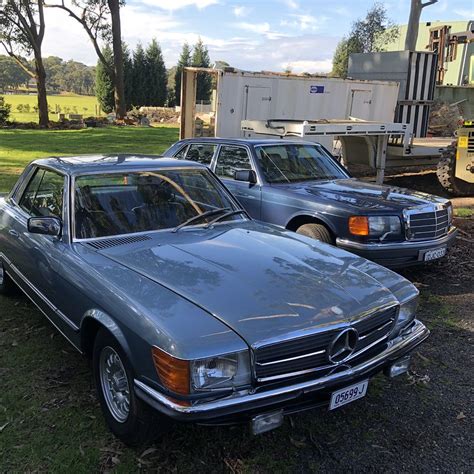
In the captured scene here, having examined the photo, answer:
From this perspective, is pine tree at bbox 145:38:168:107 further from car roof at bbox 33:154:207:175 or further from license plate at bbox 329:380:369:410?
license plate at bbox 329:380:369:410

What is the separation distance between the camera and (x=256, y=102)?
12.0m

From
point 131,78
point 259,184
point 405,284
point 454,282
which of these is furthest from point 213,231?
point 131,78

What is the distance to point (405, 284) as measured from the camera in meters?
3.45

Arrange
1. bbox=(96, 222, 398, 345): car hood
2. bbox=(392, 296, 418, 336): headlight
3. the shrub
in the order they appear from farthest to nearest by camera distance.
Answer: the shrub
bbox=(392, 296, 418, 336): headlight
bbox=(96, 222, 398, 345): car hood

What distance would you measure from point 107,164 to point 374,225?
110 inches

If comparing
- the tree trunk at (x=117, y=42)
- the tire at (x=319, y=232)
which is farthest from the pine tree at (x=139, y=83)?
the tire at (x=319, y=232)

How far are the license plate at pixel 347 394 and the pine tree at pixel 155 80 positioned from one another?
45.2 metres

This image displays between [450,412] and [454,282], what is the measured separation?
9.14 feet

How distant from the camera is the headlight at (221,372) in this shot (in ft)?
8.00

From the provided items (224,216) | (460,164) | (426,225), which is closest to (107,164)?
(224,216)

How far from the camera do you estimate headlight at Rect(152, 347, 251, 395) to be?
2.41 m

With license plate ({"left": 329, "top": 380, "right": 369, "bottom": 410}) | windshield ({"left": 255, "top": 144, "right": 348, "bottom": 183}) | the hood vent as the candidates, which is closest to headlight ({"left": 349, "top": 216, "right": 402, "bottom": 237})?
windshield ({"left": 255, "top": 144, "right": 348, "bottom": 183})

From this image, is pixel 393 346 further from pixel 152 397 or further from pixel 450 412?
pixel 152 397

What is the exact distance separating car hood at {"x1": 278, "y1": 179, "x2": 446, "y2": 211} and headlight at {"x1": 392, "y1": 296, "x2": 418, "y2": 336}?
86.6 inches
